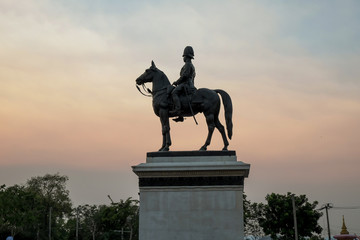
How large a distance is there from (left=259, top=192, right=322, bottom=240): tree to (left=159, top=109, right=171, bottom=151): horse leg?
30.5 m

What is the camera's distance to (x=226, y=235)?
1509 centimetres

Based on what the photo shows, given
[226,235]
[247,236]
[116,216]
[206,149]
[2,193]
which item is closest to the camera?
[226,235]

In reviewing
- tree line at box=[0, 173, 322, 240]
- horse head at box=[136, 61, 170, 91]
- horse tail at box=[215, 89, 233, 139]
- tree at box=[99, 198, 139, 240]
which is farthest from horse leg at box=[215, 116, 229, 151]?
tree at box=[99, 198, 139, 240]

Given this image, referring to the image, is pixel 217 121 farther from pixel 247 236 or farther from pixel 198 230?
pixel 247 236

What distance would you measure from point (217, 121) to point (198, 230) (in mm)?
3724

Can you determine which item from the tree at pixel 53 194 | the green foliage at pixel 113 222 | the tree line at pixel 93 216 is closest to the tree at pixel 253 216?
the tree line at pixel 93 216

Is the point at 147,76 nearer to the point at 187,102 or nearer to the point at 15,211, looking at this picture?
A: the point at 187,102

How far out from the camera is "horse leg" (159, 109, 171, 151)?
16641mm

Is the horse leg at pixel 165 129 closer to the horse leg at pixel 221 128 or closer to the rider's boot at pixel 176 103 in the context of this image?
the rider's boot at pixel 176 103

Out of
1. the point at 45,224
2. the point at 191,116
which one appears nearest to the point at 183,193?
the point at 191,116

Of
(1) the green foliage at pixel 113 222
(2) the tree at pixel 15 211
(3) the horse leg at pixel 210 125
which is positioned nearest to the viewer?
(3) the horse leg at pixel 210 125

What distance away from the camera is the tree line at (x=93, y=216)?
151 feet

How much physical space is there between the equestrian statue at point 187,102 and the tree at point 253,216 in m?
32.6

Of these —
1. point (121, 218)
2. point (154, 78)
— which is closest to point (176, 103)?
point (154, 78)
